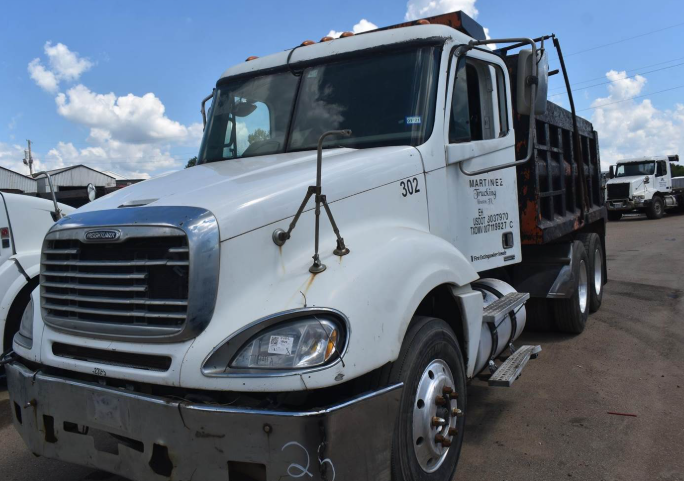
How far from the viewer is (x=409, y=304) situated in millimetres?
2803

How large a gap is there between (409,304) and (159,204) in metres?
1.30

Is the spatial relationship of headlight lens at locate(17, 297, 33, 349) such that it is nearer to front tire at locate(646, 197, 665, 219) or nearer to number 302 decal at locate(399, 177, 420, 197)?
number 302 decal at locate(399, 177, 420, 197)

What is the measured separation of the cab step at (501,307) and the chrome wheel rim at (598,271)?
3.36 m

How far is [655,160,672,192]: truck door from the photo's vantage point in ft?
87.4

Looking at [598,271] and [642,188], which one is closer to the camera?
[598,271]

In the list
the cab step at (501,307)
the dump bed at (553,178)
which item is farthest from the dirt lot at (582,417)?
the dump bed at (553,178)

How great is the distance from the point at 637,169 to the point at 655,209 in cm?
198

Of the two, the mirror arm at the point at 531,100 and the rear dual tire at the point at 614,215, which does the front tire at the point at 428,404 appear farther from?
the rear dual tire at the point at 614,215

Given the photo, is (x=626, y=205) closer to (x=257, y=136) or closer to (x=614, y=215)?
(x=614, y=215)

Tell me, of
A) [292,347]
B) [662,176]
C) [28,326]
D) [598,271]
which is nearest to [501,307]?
[292,347]

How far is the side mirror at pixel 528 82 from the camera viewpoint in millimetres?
4047

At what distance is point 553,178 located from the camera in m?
6.27

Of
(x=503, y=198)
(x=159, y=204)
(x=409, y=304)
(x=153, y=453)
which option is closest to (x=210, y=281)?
(x=159, y=204)

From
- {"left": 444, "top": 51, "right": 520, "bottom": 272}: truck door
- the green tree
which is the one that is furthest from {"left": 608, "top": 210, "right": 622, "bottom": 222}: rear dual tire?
the green tree
